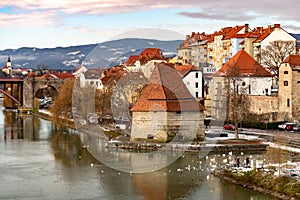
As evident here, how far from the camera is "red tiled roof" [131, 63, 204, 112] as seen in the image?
24.2 meters

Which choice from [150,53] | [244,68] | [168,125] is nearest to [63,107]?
[244,68]

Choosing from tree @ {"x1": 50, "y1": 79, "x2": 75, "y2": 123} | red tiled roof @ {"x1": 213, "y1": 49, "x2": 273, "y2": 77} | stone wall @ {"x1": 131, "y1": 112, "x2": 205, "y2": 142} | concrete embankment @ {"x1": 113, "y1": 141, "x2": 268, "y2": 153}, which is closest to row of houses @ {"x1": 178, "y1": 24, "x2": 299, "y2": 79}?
red tiled roof @ {"x1": 213, "y1": 49, "x2": 273, "y2": 77}

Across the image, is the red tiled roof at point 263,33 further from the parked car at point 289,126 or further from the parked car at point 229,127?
the parked car at point 289,126

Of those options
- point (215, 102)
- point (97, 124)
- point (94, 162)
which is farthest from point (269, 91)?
point (94, 162)

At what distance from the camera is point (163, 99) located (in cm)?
2414

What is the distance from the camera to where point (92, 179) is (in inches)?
715

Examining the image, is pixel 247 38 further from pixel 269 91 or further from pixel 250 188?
pixel 250 188

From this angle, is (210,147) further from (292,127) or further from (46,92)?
(46,92)

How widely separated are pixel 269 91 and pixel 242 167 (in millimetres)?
14578

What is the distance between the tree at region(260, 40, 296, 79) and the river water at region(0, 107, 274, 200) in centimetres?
1659

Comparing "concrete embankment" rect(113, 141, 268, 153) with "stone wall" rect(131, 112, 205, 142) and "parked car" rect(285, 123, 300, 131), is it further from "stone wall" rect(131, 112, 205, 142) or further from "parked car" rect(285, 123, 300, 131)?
"parked car" rect(285, 123, 300, 131)

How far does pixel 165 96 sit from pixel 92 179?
6.95m

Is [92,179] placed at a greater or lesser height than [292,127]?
lesser

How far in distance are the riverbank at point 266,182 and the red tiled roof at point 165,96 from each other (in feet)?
20.4
